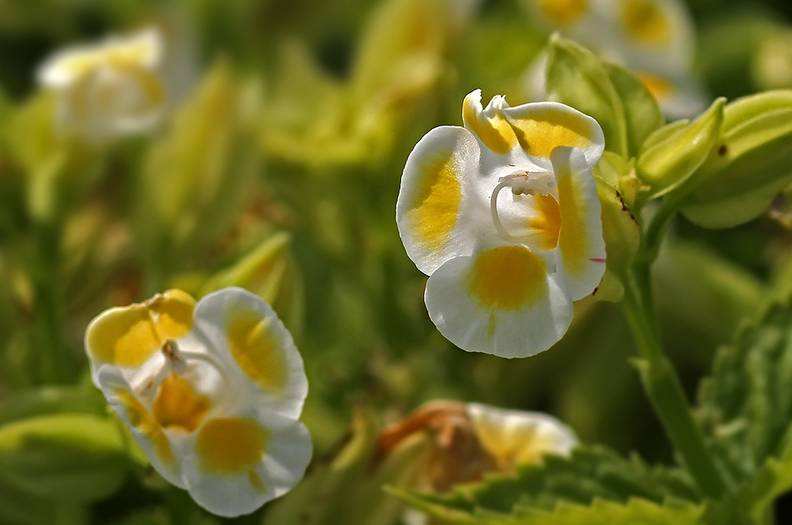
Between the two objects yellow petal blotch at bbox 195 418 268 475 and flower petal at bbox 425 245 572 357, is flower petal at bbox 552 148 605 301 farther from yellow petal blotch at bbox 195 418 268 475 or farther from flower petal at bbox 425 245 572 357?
yellow petal blotch at bbox 195 418 268 475

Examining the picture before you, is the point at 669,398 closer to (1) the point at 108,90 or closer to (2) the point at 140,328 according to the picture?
(2) the point at 140,328

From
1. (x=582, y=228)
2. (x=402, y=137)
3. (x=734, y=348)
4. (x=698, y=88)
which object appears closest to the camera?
(x=582, y=228)

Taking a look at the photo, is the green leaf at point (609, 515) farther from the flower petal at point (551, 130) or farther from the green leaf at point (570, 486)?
the flower petal at point (551, 130)

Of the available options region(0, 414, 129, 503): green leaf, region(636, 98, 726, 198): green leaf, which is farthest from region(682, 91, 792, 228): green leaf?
region(0, 414, 129, 503): green leaf

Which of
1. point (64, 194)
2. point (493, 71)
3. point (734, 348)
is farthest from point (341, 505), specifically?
point (493, 71)

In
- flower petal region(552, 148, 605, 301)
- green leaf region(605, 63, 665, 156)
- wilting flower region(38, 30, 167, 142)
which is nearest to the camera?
flower petal region(552, 148, 605, 301)

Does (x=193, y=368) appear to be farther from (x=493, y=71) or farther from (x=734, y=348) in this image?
(x=493, y=71)
